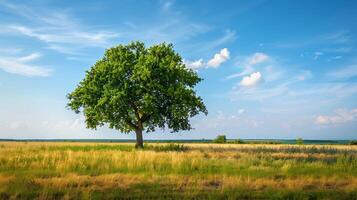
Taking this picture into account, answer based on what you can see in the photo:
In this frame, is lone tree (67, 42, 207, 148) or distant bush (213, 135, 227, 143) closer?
lone tree (67, 42, 207, 148)

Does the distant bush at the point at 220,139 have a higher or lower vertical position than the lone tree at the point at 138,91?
lower

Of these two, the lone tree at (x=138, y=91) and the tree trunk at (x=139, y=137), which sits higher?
the lone tree at (x=138, y=91)

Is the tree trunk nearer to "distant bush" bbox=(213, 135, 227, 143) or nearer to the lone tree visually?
the lone tree

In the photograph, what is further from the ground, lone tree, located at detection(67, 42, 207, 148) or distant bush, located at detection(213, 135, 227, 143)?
lone tree, located at detection(67, 42, 207, 148)

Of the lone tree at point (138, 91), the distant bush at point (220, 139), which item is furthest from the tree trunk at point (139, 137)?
the distant bush at point (220, 139)

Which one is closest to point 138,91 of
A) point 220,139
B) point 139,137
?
point 139,137

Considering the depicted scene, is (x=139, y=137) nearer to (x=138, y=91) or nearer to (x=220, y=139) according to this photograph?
(x=138, y=91)

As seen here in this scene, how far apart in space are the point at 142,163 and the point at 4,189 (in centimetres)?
1118

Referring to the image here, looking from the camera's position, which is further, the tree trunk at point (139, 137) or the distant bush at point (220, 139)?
the distant bush at point (220, 139)

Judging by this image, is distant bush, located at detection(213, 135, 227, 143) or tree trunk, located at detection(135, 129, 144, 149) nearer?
tree trunk, located at detection(135, 129, 144, 149)

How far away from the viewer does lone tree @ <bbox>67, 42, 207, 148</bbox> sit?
46562mm

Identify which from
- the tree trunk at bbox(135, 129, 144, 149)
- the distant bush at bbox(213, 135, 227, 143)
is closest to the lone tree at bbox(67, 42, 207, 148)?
the tree trunk at bbox(135, 129, 144, 149)

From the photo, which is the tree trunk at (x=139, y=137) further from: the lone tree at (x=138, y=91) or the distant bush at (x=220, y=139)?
the distant bush at (x=220, y=139)

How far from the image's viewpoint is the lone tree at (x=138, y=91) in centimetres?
4656
